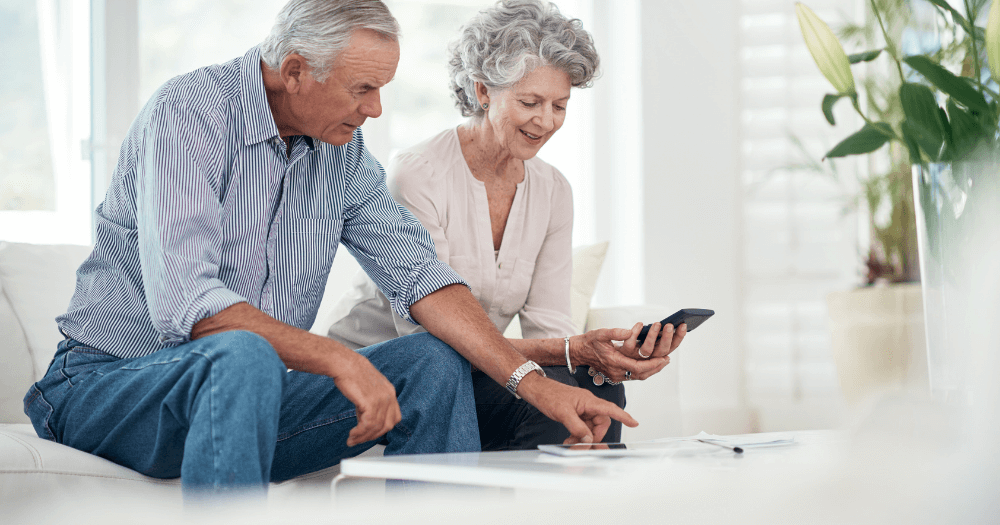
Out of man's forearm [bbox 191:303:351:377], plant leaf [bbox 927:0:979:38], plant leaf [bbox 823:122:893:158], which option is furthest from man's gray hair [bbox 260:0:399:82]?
plant leaf [bbox 823:122:893:158]

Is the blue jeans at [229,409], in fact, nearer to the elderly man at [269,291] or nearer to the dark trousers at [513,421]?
the elderly man at [269,291]

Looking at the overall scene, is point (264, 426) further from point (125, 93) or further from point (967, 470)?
point (125, 93)

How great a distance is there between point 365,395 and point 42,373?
1030mm

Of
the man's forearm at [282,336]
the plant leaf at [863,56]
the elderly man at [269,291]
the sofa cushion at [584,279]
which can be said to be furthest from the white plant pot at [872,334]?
the man's forearm at [282,336]

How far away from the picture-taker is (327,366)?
1.02 m

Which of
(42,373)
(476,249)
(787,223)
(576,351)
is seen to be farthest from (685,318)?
(787,223)

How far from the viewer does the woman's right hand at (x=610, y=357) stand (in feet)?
4.54

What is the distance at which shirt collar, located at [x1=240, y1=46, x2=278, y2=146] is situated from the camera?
120 cm

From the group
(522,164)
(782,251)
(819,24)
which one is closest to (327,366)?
(522,164)

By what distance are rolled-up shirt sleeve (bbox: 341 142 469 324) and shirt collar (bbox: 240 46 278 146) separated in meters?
0.21

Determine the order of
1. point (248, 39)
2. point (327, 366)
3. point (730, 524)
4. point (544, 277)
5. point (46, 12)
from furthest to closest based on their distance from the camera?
point (248, 39) → point (46, 12) → point (544, 277) → point (327, 366) → point (730, 524)

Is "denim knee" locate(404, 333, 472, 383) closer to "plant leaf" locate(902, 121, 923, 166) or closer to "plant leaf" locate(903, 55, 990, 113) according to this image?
"plant leaf" locate(902, 121, 923, 166)

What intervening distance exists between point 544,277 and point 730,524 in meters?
1.15

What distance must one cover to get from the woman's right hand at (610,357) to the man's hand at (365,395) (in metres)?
0.49
